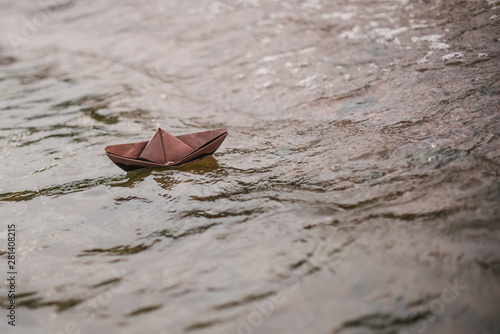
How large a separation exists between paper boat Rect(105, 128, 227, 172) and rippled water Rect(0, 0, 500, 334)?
11cm

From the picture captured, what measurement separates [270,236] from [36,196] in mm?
1689

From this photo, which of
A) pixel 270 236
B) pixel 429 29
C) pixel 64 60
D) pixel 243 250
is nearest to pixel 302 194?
pixel 270 236

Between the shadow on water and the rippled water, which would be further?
the shadow on water

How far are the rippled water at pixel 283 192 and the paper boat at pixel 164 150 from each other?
11cm

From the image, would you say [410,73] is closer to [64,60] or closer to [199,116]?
[199,116]

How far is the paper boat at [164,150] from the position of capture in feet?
8.31

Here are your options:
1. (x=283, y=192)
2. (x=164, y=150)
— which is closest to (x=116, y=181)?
(x=164, y=150)

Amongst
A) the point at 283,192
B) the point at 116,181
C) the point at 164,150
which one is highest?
the point at 164,150

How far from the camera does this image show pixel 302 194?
2176 millimetres

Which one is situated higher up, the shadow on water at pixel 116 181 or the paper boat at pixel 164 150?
the paper boat at pixel 164 150

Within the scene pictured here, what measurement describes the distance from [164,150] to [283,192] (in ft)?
2.85

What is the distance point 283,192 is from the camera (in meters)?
2.23

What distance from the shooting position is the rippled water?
1.53 metres

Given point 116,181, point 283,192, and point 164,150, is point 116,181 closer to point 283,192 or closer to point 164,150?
point 164,150
